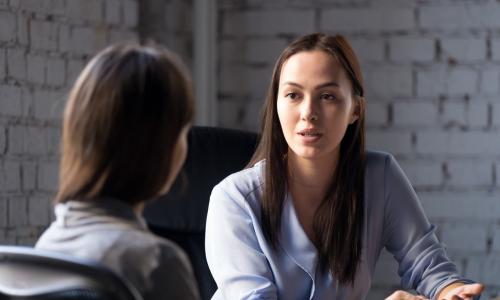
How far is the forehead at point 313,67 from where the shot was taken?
1796 millimetres

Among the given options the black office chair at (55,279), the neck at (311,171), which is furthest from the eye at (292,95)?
the black office chair at (55,279)

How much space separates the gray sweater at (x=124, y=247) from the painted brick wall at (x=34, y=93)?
123 centimetres

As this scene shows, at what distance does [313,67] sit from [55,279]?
1.00 meters

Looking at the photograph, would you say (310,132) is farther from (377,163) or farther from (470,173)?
(470,173)

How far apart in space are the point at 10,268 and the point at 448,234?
2037 mm

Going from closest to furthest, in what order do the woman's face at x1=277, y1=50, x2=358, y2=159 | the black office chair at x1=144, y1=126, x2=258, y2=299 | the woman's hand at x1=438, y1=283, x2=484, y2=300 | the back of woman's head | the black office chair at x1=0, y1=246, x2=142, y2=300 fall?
the black office chair at x1=0, y1=246, x2=142, y2=300
the back of woman's head
the woman's hand at x1=438, y1=283, x2=484, y2=300
the woman's face at x1=277, y1=50, x2=358, y2=159
the black office chair at x1=144, y1=126, x2=258, y2=299

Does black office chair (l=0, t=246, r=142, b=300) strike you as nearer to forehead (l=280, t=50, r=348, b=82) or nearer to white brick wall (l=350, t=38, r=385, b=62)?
forehead (l=280, t=50, r=348, b=82)

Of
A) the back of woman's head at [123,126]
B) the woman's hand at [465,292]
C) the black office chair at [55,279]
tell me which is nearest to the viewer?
the black office chair at [55,279]

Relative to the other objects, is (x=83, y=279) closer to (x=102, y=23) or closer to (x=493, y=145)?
(x=102, y=23)

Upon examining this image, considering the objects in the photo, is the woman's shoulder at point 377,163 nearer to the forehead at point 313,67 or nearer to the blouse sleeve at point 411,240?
the blouse sleeve at point 411,240

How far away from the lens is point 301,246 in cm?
181

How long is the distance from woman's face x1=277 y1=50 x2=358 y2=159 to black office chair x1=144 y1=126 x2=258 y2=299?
0.30 meters

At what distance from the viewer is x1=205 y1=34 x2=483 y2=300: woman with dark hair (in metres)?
1.78

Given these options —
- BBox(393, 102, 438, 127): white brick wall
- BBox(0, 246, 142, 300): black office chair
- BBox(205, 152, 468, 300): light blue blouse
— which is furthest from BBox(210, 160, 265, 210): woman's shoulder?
BBox(393, 102, 438, 127): white brick wall
